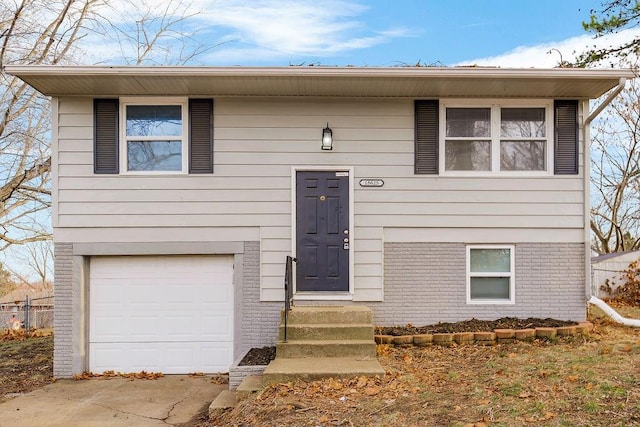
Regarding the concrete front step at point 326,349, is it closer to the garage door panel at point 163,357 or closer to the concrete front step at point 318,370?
the concrete front step at point 318,370

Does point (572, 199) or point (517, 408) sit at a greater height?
point (572, 199)

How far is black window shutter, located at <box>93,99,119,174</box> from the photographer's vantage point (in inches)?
293

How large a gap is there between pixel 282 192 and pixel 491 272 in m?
3.52

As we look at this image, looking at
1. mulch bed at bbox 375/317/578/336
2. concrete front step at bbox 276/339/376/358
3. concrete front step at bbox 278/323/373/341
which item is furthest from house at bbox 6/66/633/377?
concrete front step at bbox 276/339/376/358

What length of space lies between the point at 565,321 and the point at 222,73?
6.29m

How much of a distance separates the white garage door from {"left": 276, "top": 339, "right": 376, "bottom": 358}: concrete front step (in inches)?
71.2

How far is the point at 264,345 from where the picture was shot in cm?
740

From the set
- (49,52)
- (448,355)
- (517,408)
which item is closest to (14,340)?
(49,52)

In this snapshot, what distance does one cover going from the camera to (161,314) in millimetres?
7602

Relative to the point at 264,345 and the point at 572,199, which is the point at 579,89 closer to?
the point at 572,199

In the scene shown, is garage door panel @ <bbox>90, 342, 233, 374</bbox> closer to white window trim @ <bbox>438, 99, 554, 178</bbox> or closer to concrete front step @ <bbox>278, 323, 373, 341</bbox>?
concrete front step @ <bbox>278, 323, 373, 341</bbox>

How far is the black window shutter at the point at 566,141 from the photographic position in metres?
7.52

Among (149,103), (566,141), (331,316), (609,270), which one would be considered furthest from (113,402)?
(609,270)

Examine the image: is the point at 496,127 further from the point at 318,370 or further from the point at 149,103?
the point at 149,103
